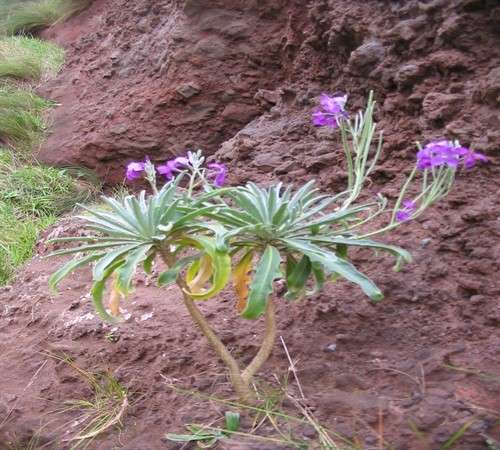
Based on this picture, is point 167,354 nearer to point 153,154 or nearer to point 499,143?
point 499,143

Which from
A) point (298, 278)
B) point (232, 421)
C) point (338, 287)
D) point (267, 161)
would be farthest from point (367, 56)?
point (232, 421)

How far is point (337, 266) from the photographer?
2.06m

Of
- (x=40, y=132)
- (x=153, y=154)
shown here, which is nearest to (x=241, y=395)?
(x=153, y=154)

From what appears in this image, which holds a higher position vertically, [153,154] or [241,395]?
[241,395]

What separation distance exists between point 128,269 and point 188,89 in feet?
11.1

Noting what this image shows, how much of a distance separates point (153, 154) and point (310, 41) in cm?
166

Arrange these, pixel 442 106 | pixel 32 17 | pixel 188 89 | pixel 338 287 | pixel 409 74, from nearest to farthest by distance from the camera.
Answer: pixel 338 287
pixel 442 106
pixel 409 74
pixel 188 89
pixel 32 17

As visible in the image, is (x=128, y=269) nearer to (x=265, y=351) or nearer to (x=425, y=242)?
(x=265, y=351)

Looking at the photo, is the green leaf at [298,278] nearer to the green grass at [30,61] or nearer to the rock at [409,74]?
the rock at [409,74]

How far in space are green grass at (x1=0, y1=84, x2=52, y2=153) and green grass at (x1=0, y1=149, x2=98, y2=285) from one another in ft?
0.80

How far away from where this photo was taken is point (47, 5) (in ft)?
30.0

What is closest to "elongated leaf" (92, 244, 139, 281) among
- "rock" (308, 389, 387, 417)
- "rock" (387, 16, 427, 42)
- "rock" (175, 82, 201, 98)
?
"rock" (308, 389, 387, 417)

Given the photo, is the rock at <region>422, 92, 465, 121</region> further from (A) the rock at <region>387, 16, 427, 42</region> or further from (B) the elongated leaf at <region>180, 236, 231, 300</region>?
(B) the elongated leaf at <region>180, 236, 231, 300</region>

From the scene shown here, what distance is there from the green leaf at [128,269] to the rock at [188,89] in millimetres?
3258
